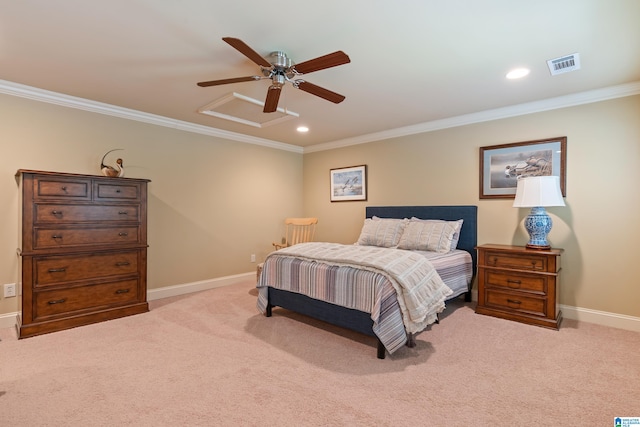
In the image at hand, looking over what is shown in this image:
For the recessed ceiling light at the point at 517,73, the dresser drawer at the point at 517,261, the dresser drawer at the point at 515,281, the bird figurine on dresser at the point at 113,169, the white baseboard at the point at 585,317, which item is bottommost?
the white baseboard at the point at 585,317

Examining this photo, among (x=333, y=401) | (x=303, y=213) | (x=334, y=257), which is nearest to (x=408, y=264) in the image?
(x=334, y=257)

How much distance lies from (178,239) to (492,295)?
3.87m

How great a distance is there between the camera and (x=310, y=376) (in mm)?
2125

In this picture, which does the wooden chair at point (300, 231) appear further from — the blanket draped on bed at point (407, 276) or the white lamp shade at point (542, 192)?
the white lamp shade at point (542, 192)

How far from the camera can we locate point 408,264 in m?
2.61

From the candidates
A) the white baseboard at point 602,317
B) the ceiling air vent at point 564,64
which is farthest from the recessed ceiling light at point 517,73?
the white baseboard at point 602,317

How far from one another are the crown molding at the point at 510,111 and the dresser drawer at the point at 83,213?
330 cm

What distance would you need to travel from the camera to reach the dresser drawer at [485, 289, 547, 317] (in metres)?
3.02

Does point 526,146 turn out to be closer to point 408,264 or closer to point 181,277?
point 408,264

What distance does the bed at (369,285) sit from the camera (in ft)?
7.68

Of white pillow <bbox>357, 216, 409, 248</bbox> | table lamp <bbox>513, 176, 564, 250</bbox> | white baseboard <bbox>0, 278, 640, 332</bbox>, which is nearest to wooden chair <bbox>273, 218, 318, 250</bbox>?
white pillow <bbox>357, 216, 409, 248</bbox>

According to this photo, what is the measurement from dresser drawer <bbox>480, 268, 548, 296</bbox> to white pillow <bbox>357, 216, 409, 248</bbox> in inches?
42.4

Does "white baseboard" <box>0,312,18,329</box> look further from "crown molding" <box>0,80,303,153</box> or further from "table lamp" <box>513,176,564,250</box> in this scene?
"table lamp" <box>513,176,564,250</box>

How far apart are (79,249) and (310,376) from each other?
2557 mm
